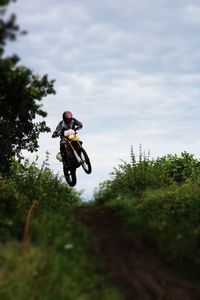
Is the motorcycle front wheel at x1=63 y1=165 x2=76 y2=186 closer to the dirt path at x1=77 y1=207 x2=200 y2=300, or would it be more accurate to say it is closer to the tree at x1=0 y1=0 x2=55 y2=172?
the tree at x1=0 y1=0 x2=55 y2=172

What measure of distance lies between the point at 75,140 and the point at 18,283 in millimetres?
11407

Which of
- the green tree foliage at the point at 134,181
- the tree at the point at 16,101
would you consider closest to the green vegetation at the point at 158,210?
the green tree foliage at the point at 134,181

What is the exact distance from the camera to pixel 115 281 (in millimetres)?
9594

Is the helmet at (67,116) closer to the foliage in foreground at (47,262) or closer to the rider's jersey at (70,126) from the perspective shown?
the rider's jersey at (70,126)

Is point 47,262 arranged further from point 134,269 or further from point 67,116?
point 67,116

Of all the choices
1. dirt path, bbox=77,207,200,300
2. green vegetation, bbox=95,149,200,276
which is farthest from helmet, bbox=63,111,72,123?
dirt path, bbox=77,207,200,300

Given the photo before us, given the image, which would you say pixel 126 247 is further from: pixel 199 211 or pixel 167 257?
pixel 199 211

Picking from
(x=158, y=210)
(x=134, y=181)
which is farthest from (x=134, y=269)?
(x=134, y=181)

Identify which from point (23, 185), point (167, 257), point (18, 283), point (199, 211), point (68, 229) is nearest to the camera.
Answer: point (18, 283)

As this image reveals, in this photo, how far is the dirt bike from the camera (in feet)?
66.5

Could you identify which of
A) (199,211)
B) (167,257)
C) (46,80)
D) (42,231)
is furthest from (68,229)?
(46,80)

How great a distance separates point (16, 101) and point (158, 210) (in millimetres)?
6766

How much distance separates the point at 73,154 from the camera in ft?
67.4

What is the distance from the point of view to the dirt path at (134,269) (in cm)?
938
